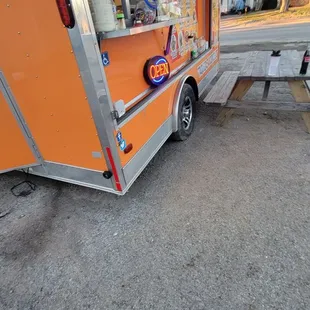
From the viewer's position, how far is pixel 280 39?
9531 mm

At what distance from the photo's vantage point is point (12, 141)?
2.26 metres

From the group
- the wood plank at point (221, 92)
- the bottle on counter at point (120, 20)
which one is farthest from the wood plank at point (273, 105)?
the bottle on counter at point (120, 20)

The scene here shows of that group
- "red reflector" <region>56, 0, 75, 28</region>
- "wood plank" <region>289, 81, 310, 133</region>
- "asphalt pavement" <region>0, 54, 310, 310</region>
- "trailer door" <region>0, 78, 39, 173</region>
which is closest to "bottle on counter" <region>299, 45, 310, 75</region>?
"wood plank" <region>289, 81, 310, 133</region>

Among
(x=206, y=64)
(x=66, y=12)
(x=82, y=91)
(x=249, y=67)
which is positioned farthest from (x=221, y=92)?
(x=66, y=12)

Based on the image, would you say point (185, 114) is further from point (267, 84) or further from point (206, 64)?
point (267, 84)

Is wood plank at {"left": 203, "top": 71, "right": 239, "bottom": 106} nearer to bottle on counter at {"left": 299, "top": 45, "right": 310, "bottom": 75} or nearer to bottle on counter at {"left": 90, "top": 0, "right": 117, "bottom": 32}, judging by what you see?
bottle on counter at {"left": 299, "top": 45, "right": 310, "bottom": 75}

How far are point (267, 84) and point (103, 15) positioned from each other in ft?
9.79

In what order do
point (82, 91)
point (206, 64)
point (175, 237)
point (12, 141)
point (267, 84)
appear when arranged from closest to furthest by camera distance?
point (82, 91)
point (175, 237)
point (12, 141)
point (267, 84)
point (206, 64)

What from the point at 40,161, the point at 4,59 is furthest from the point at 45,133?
the point at 4,59

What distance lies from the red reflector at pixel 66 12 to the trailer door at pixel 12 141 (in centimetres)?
91

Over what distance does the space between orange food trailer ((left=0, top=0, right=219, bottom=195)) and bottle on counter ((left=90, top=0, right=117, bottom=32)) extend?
3cm

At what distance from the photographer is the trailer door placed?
203 centimetres

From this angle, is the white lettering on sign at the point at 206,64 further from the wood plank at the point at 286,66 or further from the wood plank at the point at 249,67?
the wood plank at the point at 286,66

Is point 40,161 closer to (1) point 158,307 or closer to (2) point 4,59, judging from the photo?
(2) point 4,59
